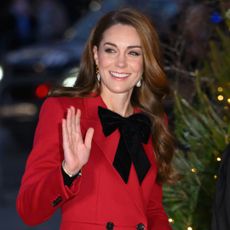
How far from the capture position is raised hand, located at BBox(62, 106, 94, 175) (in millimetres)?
4129

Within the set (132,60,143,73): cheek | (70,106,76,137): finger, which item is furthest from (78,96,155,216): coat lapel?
(70,106,76,137): finger

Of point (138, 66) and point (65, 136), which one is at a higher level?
point (138, 66)

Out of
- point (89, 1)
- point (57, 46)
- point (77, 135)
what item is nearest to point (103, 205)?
point (77, 135)

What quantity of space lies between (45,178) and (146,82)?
93 cm

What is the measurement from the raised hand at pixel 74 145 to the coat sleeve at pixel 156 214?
2.04 ft

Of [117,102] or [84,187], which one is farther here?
[117,102]

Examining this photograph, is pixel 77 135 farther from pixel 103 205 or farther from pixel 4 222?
pixel 4 222

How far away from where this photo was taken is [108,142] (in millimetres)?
4633

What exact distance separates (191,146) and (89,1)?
4.02 meters

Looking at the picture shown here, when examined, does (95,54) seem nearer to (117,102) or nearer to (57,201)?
(117,102)

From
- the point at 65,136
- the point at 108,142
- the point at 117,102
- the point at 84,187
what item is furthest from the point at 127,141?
the point at 65,136

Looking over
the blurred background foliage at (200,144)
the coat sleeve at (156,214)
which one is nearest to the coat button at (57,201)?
the coat sleeve at (156,214)

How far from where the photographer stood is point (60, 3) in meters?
19.6

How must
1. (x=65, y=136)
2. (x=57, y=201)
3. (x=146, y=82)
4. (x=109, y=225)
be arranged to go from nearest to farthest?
(x=65, y=136) → (x=57, y=201) → (x=109, y=225) → (x=146, y=82)
